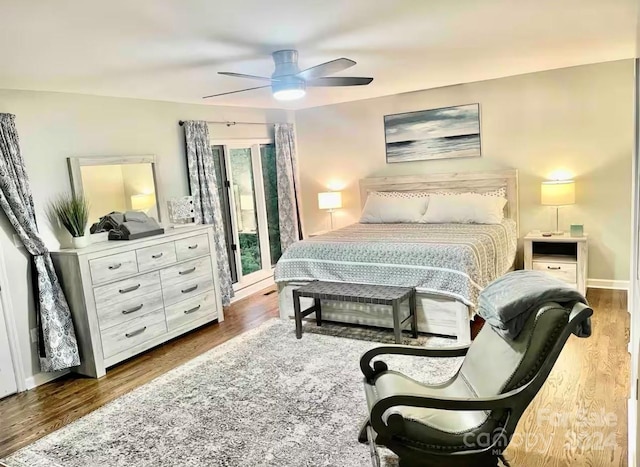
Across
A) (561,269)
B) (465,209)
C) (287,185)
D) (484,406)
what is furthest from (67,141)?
(561,269)

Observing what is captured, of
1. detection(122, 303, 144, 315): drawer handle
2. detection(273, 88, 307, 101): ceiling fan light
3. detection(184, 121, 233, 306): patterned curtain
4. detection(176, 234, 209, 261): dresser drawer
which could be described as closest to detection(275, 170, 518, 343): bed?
detection(176, 234, 209, 261): dresser drawer

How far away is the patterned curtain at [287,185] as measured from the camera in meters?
6.13

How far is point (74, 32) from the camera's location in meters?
2.41

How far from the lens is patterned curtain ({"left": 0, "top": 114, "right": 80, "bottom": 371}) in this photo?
337cm

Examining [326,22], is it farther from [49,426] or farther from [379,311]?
[49,426]

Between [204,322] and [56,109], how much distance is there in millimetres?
2232

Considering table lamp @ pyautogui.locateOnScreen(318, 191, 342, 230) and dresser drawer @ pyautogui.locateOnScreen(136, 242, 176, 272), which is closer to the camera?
dresser drawer @ pyautogui.locateOnScreen(136, 242, 176, 272)

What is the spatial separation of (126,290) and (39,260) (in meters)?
0.66

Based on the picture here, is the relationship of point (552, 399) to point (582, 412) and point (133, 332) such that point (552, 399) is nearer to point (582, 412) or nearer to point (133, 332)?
point (582, 412)

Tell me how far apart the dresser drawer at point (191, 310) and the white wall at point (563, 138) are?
274cm

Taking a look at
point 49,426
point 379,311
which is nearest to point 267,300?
point 379,311

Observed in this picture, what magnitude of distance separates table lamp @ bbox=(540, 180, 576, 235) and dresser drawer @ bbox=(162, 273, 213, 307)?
340cm

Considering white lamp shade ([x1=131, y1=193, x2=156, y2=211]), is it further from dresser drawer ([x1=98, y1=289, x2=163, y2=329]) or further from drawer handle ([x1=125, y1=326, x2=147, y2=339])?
drawer handle ([x1=125, y1=326, x2=147, y2=339])

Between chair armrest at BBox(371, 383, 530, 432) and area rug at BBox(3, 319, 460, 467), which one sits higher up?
chair armrest at BBox(371, 383, 530, 432)
